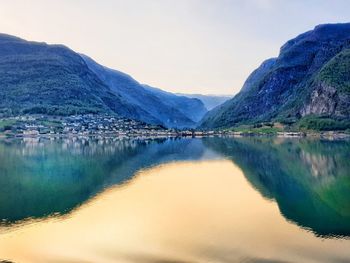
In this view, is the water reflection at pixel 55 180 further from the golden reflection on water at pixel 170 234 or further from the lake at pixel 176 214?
the golden reflection on water at pixel 170 234

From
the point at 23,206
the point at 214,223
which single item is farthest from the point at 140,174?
the point at 214,223

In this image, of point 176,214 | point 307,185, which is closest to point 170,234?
point 176,214

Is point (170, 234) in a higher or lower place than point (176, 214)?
lower

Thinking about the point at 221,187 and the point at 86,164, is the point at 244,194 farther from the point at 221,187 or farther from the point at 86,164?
the point at 86,164

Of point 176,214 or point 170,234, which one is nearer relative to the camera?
point 170,234

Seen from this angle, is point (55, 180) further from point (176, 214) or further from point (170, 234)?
point (170, 234)

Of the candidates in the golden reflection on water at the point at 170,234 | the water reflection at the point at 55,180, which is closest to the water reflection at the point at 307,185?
the golden reflection on water at the point at 170,234
